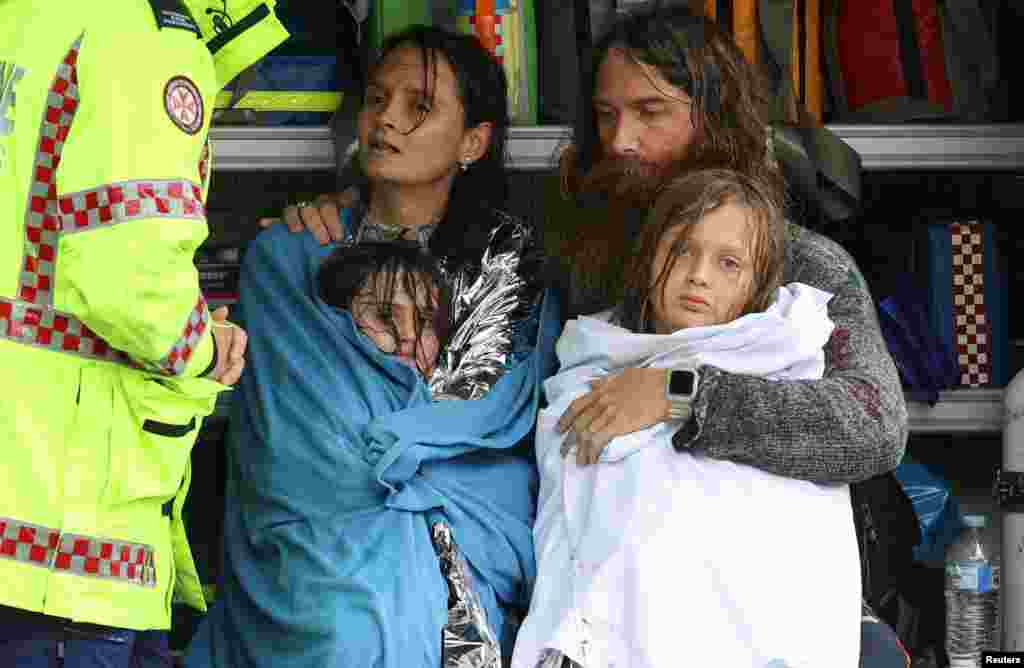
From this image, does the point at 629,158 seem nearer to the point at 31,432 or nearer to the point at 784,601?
the point at 784,601

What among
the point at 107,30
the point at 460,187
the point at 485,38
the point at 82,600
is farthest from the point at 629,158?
the point at 82,600

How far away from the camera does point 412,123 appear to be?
11.1 feet

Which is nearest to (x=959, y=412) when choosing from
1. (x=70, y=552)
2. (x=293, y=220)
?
(x=293, y=220)

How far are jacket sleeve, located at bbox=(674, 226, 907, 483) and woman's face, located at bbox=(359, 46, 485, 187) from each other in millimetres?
845

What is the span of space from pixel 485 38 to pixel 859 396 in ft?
4.57

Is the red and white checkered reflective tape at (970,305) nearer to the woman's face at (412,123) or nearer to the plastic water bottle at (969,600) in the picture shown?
the plastic water bottle at (969,600)

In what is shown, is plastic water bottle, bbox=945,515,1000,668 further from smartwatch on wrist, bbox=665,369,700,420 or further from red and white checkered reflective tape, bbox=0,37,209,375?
red and white checkered reflective tape, bbox=0,37,209,375


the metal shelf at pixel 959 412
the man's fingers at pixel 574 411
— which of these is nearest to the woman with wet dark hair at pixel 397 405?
the man's fingers at pixel 574 411

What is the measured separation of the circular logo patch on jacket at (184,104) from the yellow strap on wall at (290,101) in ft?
4.61

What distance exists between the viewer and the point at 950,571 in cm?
380

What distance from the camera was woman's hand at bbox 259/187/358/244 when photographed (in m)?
3.34

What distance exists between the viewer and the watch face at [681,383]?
285 centimetres

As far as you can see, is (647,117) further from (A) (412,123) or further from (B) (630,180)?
(A) (412,123)

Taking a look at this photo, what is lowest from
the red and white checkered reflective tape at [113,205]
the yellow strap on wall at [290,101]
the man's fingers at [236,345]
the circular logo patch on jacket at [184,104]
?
the man's fingers at [236,345]
